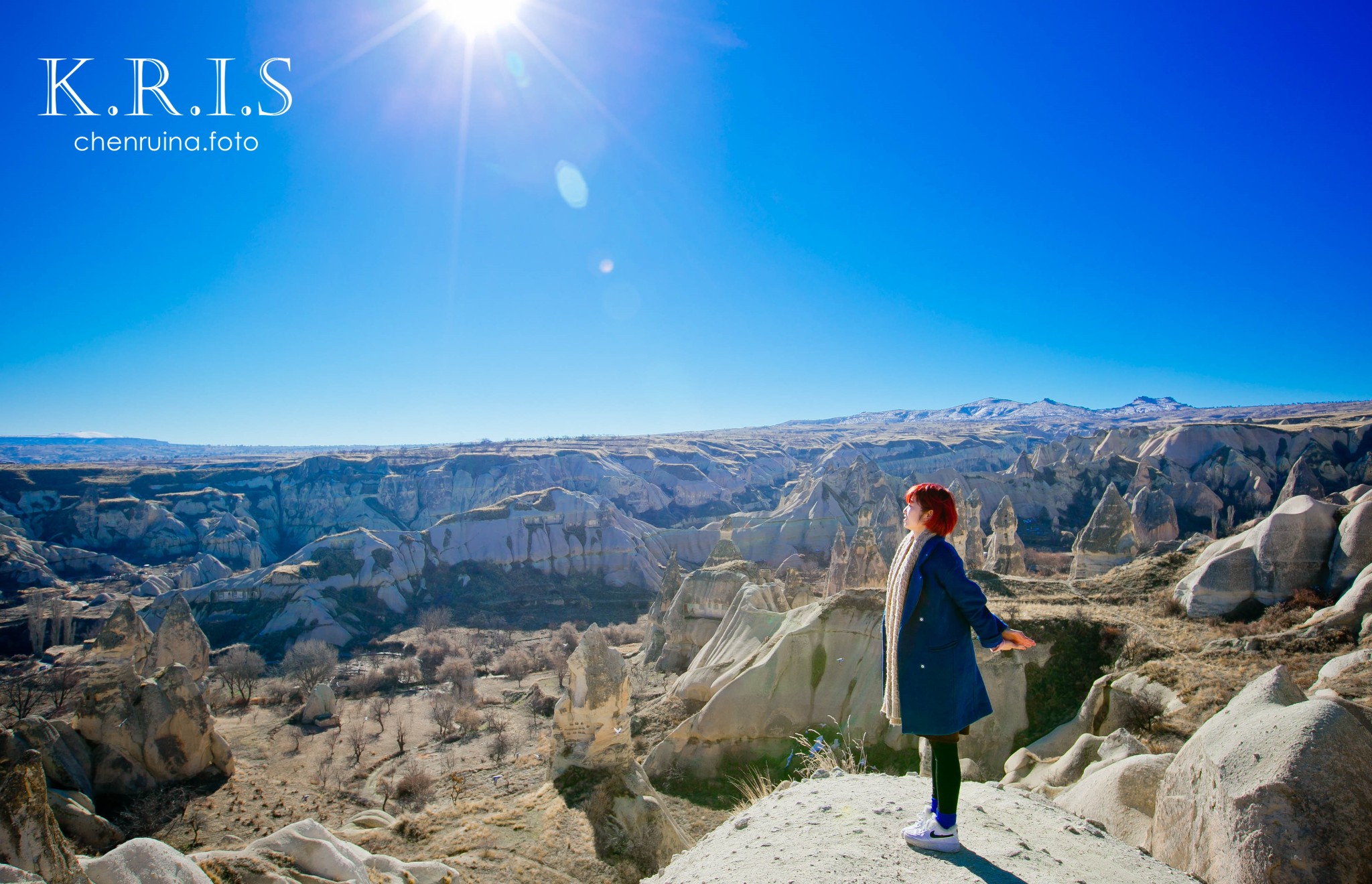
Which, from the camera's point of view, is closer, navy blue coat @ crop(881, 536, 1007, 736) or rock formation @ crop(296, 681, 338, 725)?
navy blue coat @ crop(881, 536, 1007, 736)

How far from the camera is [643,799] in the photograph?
9.84 metres

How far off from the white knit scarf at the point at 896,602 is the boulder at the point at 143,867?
19.5ft

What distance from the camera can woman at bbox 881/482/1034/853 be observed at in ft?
11.2

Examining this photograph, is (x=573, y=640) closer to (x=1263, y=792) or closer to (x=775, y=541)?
(x=775, y=541)

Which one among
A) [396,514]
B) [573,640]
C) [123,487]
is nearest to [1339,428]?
[573,640]

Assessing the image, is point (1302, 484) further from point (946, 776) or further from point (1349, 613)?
point (946, 776)

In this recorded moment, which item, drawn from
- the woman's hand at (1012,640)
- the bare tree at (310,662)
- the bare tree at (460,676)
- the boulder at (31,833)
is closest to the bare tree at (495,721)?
the bare tree at (460,676)

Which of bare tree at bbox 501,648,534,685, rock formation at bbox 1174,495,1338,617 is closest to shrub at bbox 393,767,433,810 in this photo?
bare tree at bbox 501,648,534,685

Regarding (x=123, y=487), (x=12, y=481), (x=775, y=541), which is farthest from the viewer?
(x=123, y=487)

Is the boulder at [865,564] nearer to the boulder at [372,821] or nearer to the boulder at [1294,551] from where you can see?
the boulder at [1294,551]

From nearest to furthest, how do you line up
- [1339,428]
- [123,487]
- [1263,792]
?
[1263,792]
[1339,428]
[123,487]

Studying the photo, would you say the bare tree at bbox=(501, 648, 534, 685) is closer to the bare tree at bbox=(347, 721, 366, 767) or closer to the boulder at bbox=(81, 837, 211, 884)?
the bare tree at bbox=(347, 721, 366, 767)

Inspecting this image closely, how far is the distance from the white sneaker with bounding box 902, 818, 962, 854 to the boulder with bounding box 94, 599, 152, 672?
89.0 ft

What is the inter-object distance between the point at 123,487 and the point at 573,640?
73764 millimetres
